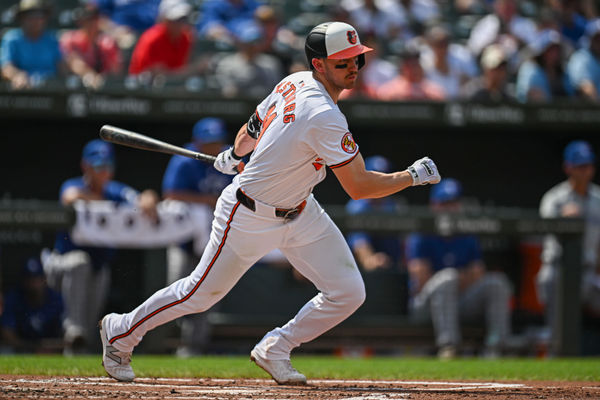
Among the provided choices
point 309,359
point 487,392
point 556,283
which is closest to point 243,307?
point 309,359

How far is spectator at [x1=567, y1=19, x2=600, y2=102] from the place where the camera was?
9838mm

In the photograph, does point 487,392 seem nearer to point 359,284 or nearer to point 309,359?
point 359,284

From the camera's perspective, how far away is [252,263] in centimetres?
473

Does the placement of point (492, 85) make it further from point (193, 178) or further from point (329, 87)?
point (329, 87)

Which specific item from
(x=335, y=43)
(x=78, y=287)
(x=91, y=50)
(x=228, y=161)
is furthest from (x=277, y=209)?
(x=91, y=50)

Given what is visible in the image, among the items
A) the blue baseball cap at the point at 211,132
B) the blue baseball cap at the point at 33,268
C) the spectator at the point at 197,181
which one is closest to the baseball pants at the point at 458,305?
the spectator at the point at 197,181

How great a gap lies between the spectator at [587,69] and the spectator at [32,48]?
541 centimetres

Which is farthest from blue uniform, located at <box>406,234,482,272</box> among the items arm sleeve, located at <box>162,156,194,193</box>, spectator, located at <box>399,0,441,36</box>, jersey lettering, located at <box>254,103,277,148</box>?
spectator, located at <box>399,0,441,36</box>

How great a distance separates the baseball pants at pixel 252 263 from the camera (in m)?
4.58

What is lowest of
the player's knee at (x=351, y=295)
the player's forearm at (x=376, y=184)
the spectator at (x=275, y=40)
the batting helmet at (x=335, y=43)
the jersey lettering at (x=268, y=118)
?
the player's knee at (x=351, y=295)

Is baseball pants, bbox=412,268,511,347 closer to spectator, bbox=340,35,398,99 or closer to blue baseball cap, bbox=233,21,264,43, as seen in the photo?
spectator, bbox=340,35,398,99

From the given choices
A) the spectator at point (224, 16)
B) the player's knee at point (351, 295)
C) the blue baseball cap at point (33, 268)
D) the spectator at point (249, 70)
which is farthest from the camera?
the spectator at point (224, 16)

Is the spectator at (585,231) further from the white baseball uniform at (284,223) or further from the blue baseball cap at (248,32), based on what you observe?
the white baseball uniform at (284,223)

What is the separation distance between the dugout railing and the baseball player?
2.50m
